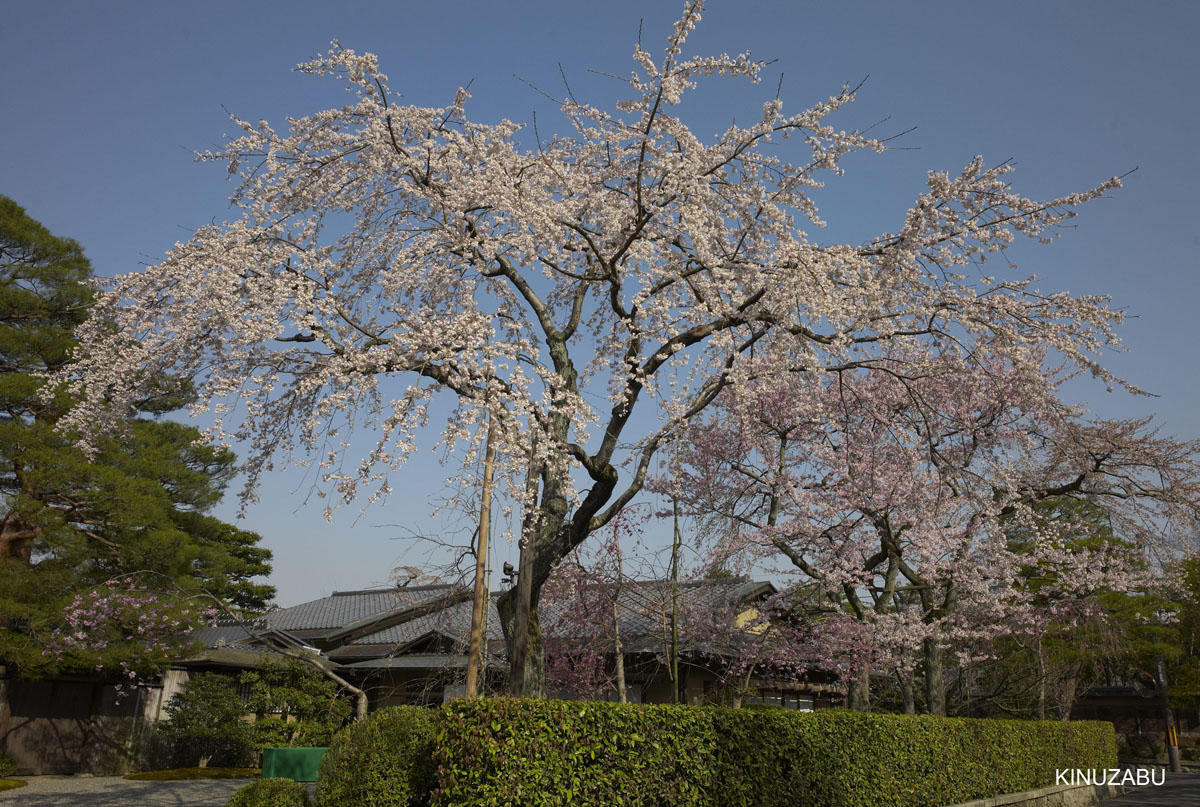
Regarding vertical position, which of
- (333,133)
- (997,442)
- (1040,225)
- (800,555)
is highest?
(333,133)

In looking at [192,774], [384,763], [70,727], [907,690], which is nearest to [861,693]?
[907,690]

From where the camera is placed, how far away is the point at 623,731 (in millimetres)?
6199

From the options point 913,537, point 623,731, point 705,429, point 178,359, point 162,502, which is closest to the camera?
point 623,731

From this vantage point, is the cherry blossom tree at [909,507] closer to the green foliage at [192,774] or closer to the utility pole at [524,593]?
the utility pole at [524,593]

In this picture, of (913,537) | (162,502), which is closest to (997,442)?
(913,537)

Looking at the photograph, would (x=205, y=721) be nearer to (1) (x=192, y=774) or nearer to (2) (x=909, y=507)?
(1) (x=192, y=774)

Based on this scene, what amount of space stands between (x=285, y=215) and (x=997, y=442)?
39.4 feet

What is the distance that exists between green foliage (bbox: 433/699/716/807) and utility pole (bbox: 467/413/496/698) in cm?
169

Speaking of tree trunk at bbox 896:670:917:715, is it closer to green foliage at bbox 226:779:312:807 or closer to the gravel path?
green foliage at bbox 226:779:312:807

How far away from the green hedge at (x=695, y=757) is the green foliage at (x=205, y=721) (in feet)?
46.3

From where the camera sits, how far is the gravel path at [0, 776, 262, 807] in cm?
1206

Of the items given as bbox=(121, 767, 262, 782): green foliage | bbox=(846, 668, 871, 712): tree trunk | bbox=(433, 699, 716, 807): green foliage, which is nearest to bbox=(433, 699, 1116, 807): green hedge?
bbox=(433, 699, 716, 807): green foliage

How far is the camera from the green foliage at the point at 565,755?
543cm

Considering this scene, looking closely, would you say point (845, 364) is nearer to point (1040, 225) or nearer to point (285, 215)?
point (1040, 225)
